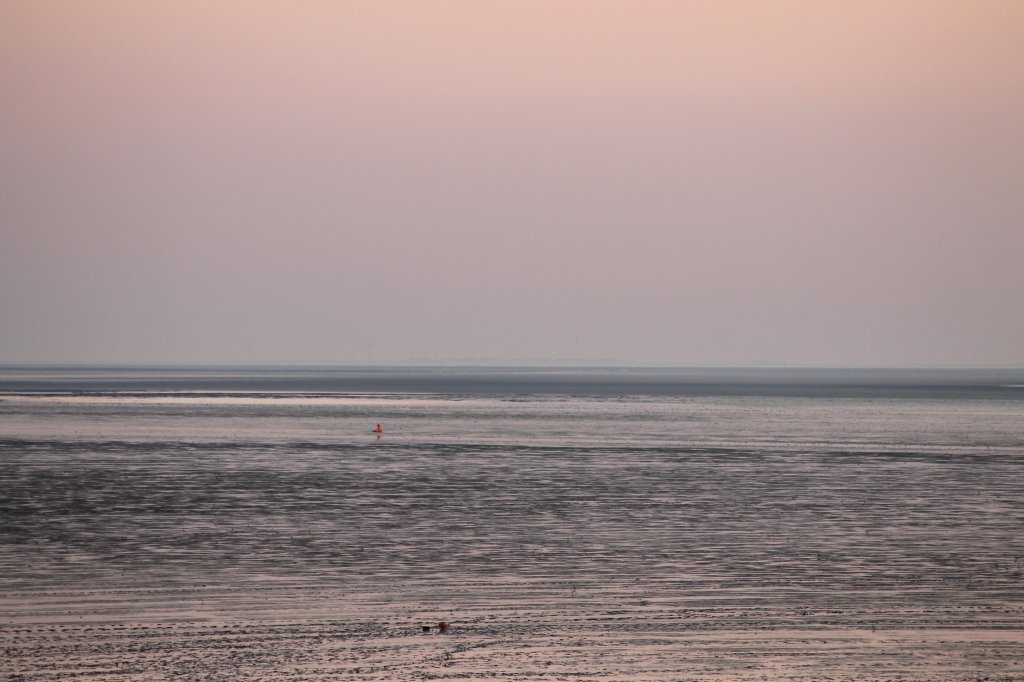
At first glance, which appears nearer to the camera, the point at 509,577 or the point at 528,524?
the point at 509,577

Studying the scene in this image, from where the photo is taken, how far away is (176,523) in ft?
100

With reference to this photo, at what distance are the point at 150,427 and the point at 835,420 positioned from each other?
146 ft

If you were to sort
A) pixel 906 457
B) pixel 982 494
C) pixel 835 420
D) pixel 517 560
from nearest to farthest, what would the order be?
pixel 517 560 < pixel 982 494 < pixel 906 457 < pixel 835 420

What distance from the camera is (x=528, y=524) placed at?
3066 centimetres

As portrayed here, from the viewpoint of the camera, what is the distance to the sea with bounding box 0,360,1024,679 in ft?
68.2

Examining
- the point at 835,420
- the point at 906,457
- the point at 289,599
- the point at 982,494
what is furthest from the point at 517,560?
the point at 835,420

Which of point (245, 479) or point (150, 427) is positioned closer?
point (245, 479)

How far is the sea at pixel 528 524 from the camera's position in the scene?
68.2ft

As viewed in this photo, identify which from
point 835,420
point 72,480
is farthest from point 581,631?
point 835,420

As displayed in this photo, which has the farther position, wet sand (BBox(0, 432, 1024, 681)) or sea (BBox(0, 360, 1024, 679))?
sea (BBox(0, 360, 1024, 679))

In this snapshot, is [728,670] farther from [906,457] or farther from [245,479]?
[906,457]

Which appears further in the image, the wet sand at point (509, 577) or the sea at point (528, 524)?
the sea at point (528, 524)

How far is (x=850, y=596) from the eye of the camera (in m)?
21.1

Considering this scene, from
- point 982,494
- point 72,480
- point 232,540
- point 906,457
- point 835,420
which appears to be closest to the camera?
point 232,540
